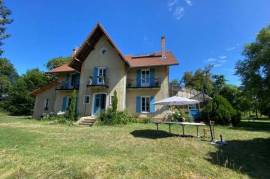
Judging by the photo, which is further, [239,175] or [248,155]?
[248,155]

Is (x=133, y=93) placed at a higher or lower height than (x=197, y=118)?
higher

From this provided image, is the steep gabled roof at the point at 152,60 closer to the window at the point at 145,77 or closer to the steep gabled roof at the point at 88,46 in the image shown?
the window at the point at 145,77

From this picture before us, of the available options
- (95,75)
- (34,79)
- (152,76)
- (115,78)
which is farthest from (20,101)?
(152,76)

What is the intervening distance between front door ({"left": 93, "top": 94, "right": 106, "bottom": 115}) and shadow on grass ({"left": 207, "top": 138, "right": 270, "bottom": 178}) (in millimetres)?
12858

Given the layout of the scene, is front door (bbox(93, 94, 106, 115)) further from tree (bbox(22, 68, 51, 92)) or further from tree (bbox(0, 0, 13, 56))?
tree (bbox(22, 68, 51, 92))

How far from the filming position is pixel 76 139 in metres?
9.23

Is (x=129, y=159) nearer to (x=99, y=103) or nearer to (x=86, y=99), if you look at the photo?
(x=99, y=103)

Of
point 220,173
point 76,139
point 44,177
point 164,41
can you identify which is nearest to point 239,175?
point 220,173

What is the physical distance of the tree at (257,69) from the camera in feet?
36.2

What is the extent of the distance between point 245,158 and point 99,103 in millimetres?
14551

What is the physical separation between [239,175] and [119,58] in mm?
15622

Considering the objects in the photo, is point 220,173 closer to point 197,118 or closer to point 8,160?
point 8,160

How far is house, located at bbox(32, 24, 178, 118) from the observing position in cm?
1856

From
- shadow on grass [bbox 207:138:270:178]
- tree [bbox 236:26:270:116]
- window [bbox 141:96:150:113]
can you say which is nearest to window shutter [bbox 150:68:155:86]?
window [bbox 141:96:150:113]
